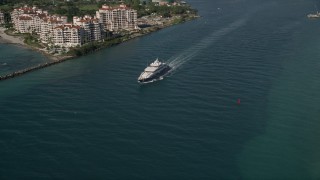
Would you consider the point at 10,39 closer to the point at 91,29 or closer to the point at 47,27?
the point at 47,27

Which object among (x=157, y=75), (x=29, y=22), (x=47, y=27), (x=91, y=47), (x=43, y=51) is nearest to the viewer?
(x=157, y=75)

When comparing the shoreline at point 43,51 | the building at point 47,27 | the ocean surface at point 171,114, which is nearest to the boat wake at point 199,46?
the ocean surface at point 171,114

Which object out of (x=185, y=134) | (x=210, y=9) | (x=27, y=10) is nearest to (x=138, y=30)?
(x=27, y=10)

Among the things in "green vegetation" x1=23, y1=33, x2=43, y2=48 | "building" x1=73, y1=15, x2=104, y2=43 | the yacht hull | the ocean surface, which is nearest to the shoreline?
"green vegetation" x1=23, y1=33, x2=43, y2=48

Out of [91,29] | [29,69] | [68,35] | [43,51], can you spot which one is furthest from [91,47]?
[29,69]

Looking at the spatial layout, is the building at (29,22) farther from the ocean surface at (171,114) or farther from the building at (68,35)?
the ocean surface at (171,114)

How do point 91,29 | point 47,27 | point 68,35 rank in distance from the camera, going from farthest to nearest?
point 47,27
point 91,29
point 68,35
